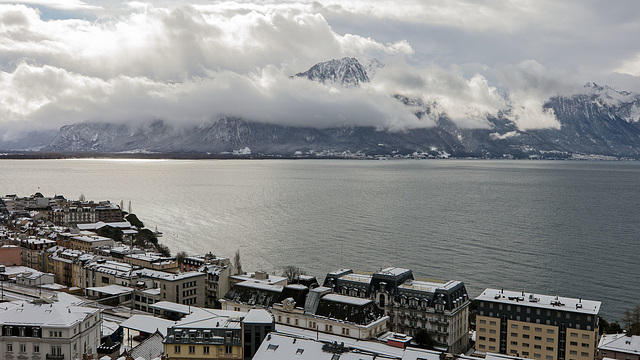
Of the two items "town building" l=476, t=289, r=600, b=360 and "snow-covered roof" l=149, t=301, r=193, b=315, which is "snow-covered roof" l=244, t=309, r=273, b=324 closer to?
"snow-covered roof" l=149, t=301, r=193, b=315

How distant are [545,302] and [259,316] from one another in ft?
82.9

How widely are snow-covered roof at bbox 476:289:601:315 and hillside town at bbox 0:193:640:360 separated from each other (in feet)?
0.38

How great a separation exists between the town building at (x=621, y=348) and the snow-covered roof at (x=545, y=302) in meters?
3.21

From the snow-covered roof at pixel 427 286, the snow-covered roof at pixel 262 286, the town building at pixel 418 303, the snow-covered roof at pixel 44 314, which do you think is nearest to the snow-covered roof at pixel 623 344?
the town building at pixel 418 303

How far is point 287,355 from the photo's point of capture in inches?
1209

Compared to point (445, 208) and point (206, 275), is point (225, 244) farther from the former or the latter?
point (445, 208)

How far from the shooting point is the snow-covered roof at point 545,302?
4272cm

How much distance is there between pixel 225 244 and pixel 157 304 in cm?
4162

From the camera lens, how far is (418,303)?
45.6 metres

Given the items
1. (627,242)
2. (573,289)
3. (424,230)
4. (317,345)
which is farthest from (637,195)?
(317,345)

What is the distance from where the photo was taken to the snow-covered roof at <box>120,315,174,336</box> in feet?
128

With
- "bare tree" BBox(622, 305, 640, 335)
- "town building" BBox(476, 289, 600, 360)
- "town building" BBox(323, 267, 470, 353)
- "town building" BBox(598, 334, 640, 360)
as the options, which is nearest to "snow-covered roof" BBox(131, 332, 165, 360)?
"town building" BBox(323, 267, 470, 353)

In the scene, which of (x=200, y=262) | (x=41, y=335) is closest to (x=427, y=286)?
(x=200, y=262)

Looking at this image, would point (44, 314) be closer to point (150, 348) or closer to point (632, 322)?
point (150, 348)
